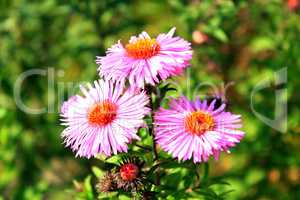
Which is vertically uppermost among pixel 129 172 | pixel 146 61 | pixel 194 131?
pixel 146 61

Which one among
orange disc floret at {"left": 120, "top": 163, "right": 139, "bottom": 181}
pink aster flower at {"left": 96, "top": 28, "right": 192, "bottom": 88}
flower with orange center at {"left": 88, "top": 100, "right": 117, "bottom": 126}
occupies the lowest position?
orange disc floret at {"left": 120, "top": 163, "right": 139, "bottom": 181}

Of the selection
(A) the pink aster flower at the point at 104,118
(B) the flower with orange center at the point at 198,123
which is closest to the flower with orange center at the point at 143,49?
(A) the pink aster flower at the point at 104,118

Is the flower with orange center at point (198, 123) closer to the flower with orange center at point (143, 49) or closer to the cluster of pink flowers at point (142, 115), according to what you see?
the cluster of pink flowers at point (142, 115)

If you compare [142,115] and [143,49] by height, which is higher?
[143,49]

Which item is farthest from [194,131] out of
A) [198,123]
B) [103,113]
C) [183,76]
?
[183,76]

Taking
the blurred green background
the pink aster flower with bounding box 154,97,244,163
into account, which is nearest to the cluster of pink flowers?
the pink aster flower with bounding box 154,97,244,163

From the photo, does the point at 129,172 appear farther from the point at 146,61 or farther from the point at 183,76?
the point at 183,76

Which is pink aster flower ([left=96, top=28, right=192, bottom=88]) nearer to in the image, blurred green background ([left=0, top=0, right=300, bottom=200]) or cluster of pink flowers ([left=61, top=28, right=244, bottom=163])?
cluster of pink flowers ([left=61, top=28, right=244, bottom=163])
